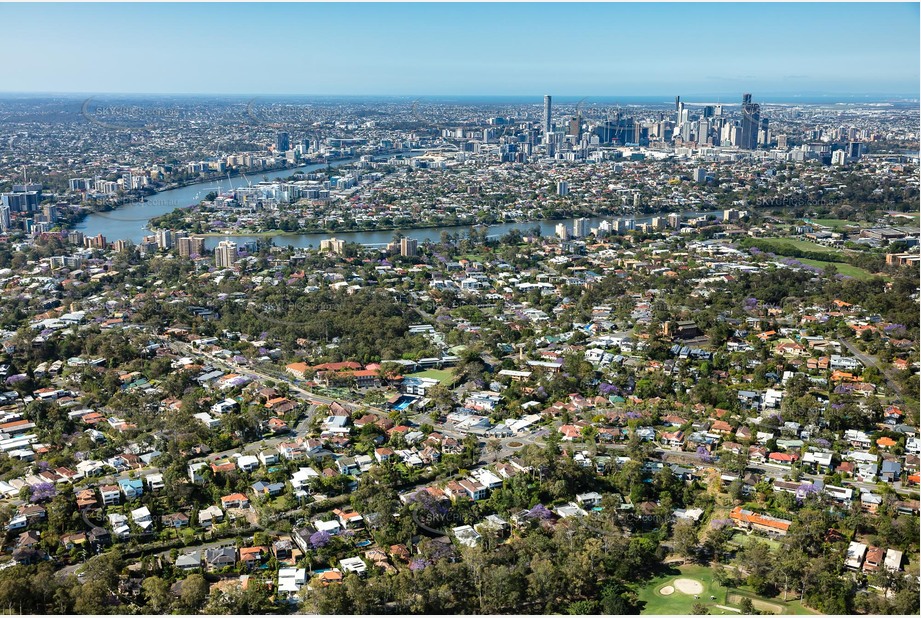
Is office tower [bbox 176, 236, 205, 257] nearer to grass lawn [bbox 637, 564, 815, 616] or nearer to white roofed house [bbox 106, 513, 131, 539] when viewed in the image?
white roofed house [bbox 106, 513, 131, 539]

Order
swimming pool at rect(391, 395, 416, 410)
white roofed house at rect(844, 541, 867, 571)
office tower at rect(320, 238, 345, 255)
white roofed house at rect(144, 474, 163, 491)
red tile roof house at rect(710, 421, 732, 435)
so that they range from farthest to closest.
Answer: office tower at rect(320, 238, 345, 255) < swimming pool at rect(391, 395, 416, 410) < red tile roof house at rect(710, 421, 732, 435) < white roofed house at rect(144, 474, 163, 491) < white roofed house at rect(844, 541, 867, 571)

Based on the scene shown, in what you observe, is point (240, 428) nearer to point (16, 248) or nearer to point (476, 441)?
point (476, 441)

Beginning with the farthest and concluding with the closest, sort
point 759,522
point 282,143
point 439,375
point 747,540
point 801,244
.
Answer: point 282,143
point 801,244
point 439,375
point 759,522
point 747,540

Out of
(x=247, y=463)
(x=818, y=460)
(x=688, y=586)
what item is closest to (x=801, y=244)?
(x=818, y=460)

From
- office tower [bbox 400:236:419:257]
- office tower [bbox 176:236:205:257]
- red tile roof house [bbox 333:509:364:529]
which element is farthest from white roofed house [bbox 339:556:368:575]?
office tower [bbox 176:236:205:257]

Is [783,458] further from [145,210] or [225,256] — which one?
[145,210]

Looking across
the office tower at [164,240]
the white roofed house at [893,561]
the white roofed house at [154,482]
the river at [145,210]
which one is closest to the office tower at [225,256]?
the office tower at [164,240]

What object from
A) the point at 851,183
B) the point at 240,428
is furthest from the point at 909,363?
the point at 851,183
